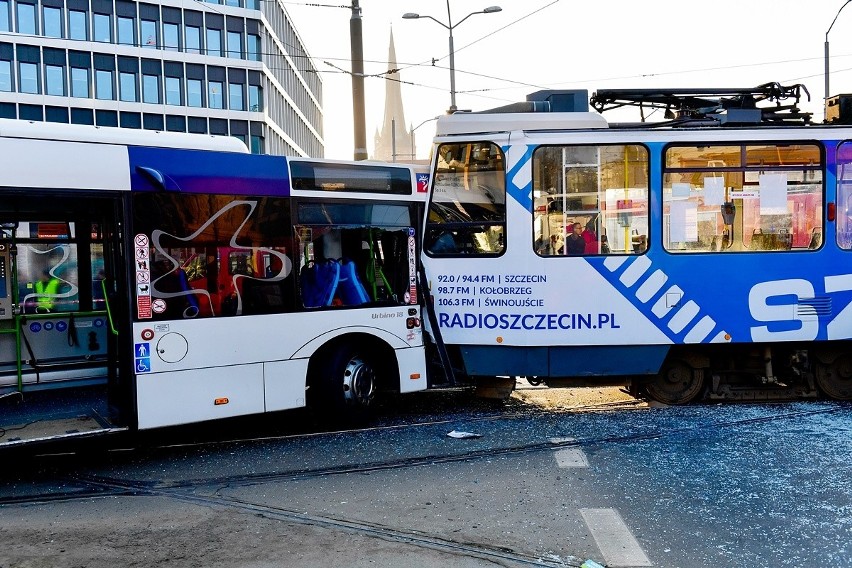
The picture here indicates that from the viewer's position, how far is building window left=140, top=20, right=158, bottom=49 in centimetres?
5662

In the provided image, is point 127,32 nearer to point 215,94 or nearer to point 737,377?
point 215,94

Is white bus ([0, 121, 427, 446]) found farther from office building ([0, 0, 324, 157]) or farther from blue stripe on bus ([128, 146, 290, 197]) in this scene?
office building ([0, 0, 324, 157])

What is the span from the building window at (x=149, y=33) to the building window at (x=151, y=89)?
1941mm

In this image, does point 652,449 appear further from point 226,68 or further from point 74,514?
point 226,68

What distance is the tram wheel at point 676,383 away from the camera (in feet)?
34.0

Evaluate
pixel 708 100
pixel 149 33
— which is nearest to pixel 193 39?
pixel 149 33

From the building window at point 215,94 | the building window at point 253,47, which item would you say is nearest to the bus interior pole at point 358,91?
the building window at point 215,94

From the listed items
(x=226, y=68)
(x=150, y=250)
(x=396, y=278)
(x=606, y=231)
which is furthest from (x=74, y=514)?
(x=226, y=68)

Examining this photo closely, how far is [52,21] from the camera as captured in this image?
53500 mm

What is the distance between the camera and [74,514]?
6.54m

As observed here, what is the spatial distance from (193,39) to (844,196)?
54.0 metres

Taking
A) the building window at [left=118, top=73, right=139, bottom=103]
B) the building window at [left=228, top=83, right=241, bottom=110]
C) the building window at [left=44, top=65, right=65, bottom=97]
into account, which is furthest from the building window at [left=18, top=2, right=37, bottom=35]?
the building window at [left=228, top=83, right=241, bottom=110]

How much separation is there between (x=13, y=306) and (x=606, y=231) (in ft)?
20.3

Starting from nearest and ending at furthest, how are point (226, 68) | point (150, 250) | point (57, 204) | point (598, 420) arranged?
point (150, 250) → point (57, 204) → point (598, 420) → point (226, 68)
